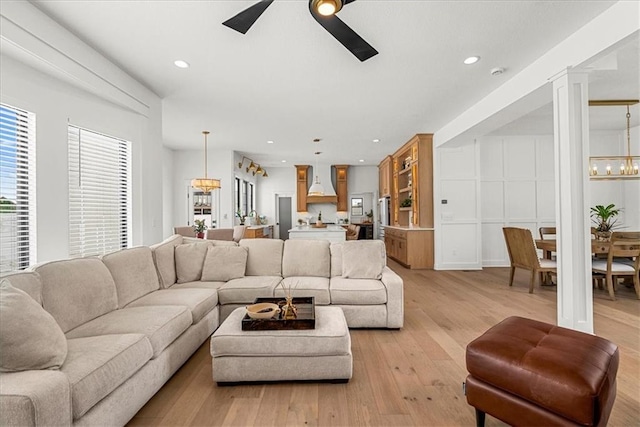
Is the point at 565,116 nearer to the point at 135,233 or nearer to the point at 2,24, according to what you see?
the point at 2,24

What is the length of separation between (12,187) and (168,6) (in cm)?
193

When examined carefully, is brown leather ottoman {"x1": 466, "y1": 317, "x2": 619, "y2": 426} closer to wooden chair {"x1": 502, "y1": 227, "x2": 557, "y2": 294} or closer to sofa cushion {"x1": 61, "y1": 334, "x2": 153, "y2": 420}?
sofa cushion {"x1": 61, "y1": 334, "x2": 153, "y2": 420}

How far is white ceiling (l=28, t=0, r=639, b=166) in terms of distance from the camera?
2.36 meters

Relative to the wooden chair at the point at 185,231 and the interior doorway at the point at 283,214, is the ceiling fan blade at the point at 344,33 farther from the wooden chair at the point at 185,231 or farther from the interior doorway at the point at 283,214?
the interior doorway at the point at 283,214

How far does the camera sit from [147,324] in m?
2.04

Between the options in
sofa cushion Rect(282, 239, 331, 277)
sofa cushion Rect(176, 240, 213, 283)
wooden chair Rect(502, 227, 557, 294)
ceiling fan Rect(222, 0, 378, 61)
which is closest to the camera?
ceiling fan Rect(222, 0, 378, 61)

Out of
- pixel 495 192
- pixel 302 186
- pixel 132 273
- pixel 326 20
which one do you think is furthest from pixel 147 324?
pixel 302 186

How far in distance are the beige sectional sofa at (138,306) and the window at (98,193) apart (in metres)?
0.74

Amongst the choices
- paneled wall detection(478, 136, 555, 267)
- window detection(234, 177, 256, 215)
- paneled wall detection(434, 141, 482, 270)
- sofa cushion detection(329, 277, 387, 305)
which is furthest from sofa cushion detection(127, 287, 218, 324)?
paneled wall detection(478, 136, 555, 267)

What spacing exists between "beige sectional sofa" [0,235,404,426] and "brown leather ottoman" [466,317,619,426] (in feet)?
4.67

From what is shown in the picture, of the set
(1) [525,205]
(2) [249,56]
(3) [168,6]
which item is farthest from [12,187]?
(1) [525,205]

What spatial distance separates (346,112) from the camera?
484 cm

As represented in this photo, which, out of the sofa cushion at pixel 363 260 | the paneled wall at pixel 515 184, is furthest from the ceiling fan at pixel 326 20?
the paneled wall at pixel 515 184

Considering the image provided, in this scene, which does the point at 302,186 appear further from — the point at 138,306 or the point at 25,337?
the point at 25,337
